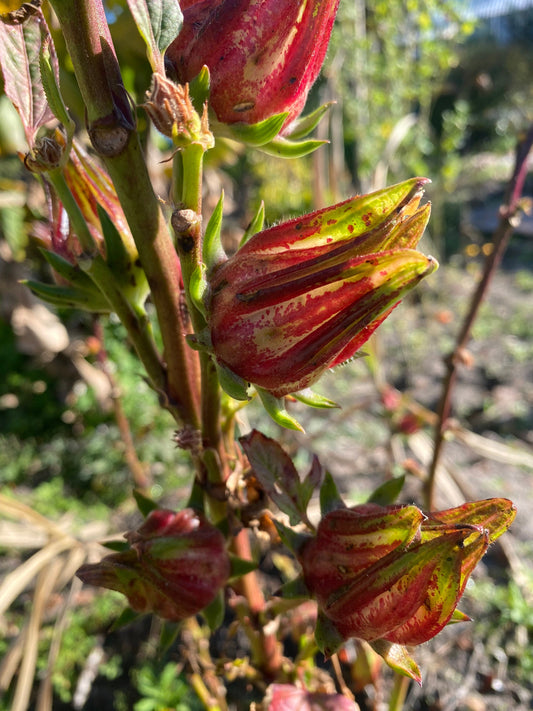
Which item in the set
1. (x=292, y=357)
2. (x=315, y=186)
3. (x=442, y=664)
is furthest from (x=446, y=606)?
(x=315, y=186)

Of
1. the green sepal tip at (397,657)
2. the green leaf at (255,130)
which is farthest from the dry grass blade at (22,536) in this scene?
the green leaf at (255,130)

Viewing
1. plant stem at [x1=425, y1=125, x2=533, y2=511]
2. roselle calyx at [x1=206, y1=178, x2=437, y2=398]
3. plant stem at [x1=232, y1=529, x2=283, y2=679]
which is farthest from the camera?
plant stem at [x1=425, y1=125, x2=533, y2=511]

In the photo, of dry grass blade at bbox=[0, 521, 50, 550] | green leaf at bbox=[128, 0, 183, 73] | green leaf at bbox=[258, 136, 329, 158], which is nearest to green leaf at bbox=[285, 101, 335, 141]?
green leaf at bbox=[258, 136, 329, 158]

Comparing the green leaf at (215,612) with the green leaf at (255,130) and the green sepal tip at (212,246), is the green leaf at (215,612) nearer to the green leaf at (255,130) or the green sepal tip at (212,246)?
the green sepal tip at (212,246)

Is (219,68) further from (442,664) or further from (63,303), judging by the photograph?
(442,664)

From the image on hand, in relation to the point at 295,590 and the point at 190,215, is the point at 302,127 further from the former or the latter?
the point at 295,590

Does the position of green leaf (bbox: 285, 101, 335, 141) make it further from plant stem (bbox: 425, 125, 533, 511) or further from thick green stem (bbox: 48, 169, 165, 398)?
plant stem (bbox: 425, 125, 533, 511)

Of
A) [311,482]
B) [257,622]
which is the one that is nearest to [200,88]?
[311,482]

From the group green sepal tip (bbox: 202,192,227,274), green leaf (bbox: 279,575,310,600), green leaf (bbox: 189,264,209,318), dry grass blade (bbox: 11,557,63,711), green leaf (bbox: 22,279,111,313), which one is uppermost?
green sepal tip (bbox: 202,192,227,274)

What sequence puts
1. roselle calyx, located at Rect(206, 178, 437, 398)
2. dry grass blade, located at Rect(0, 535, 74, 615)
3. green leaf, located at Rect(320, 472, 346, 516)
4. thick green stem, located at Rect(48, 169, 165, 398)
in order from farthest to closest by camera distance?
dry grass blade, located at Rect(0, 535, 74, 615), green leaf, located at Rect(320, 472, 346, 516), thick green stem, located at Rect(48, 169, 165, 398), roselle calyx, located at Rect(206, 178, 437, 398)
